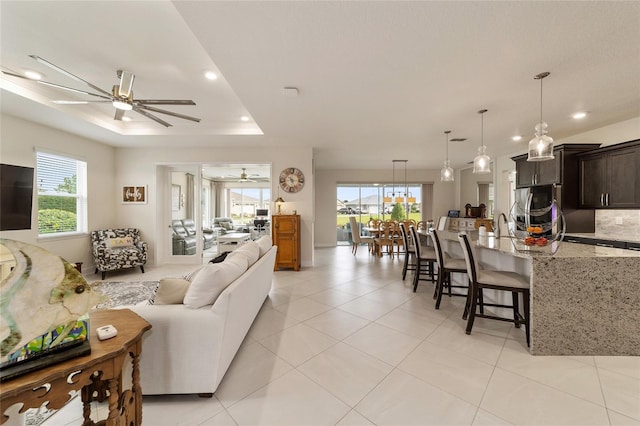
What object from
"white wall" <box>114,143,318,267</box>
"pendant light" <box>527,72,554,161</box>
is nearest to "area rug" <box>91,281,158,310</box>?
"white wall" <box>114,143,318,267</box>

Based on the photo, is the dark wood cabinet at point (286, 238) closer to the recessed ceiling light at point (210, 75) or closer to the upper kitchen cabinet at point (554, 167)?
the recessed ceiling light at point (210, 75)

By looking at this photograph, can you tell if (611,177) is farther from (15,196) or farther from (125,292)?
(15,196)

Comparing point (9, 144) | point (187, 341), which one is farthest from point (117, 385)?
point (9, 144)

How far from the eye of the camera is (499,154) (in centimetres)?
589

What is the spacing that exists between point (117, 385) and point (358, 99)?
125 inches

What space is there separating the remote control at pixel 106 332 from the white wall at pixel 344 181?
23.8 ft

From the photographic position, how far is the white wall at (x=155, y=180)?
537 centimetres

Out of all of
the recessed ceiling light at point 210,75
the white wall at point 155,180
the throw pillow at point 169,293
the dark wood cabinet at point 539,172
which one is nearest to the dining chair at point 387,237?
the white wall at point 155,180

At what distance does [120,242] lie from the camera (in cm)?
491

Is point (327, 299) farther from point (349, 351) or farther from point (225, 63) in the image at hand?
point (225, 63)

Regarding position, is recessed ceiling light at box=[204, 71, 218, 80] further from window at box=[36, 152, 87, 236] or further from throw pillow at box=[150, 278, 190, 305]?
window at box=[36, 152, 87, 236]

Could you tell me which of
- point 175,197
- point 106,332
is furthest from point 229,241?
point 106,332

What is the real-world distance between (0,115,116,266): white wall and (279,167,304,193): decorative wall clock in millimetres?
3617

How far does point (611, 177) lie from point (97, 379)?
6.00m
